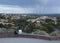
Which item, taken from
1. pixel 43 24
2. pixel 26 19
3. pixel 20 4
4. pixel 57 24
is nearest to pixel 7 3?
pixel 20 4

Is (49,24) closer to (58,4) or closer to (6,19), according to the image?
(58,4)

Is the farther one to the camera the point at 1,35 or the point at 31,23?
the point at 31,23

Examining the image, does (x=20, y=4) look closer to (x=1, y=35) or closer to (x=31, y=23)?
(x=31, y=23)

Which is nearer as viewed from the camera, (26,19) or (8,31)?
(8,31)

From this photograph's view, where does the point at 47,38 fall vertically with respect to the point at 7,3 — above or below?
below

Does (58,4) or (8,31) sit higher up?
(58,4)

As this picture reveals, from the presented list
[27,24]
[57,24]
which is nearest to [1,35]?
[27,24]

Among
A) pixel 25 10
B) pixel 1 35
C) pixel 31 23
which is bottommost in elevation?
pixel 1 35

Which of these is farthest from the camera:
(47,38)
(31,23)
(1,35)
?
(31,23)

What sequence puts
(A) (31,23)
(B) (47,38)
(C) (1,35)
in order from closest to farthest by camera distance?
(B) (47,38) → (C) (1,35) → (A) (31,23)
